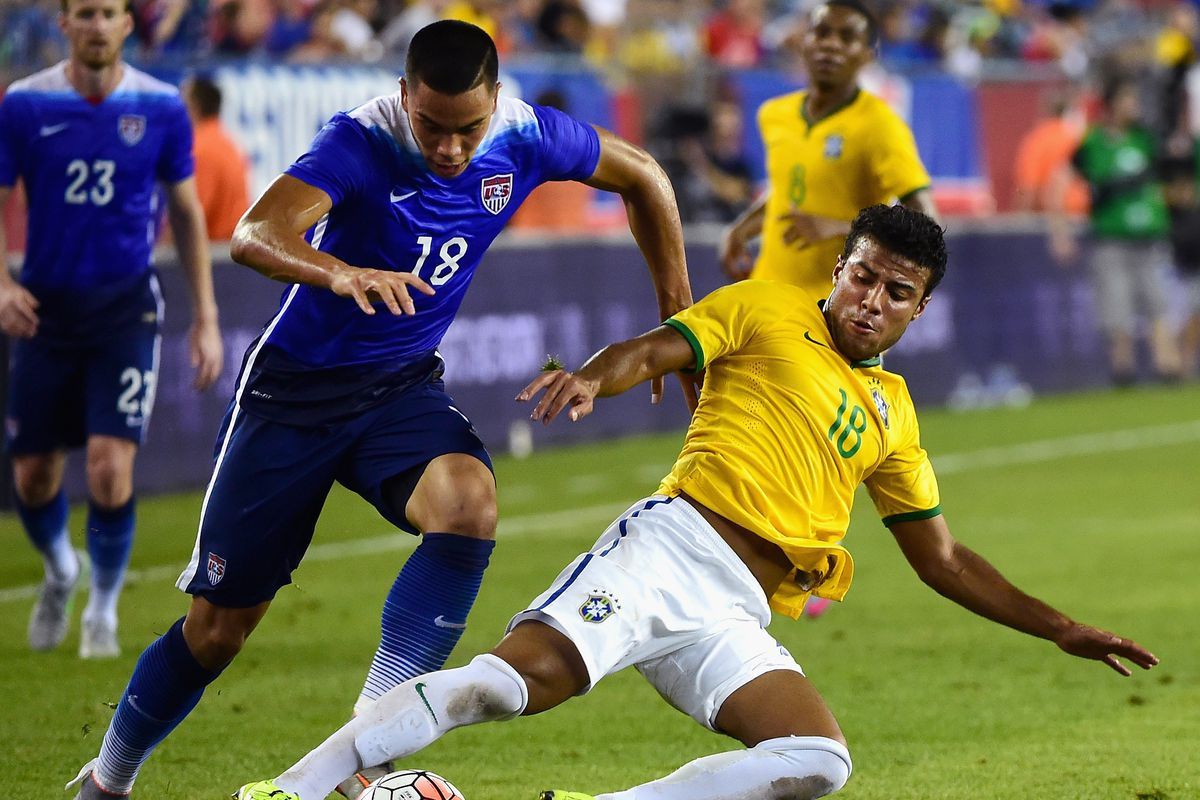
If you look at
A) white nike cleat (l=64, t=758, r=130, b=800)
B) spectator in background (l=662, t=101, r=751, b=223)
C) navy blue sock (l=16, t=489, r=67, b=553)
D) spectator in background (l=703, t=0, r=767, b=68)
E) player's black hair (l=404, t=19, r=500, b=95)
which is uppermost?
player's black hair (l=404, t=19, r=500, b=95)

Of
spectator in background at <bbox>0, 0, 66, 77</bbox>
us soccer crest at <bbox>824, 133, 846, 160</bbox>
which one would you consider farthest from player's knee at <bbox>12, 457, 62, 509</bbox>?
spectator in background at <bbox>0, 0, 66, 77</bbox>

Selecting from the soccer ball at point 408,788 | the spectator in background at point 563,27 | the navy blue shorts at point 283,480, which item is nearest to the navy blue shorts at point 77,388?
the navy blue shorts at point 283,480

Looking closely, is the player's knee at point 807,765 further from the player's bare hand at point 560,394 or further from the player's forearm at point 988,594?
the player's bare hand at point 560,394

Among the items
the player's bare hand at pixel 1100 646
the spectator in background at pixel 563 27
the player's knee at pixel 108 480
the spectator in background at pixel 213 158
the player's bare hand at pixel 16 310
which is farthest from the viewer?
the spectator in background at pixel 563 27

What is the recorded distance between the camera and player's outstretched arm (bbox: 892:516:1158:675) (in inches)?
199

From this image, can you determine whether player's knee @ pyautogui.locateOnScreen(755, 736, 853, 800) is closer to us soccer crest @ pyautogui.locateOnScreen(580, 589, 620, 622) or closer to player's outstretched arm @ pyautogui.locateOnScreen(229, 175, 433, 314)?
us soccer crest @ pyautogui.locateOnScreen(580, 589, 620, 622)

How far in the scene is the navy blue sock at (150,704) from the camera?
5.27 metres

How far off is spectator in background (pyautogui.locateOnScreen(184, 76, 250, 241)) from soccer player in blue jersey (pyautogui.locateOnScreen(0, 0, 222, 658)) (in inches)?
185

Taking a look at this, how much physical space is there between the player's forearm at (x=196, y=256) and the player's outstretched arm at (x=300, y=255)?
2.90m

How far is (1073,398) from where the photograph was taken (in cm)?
1947

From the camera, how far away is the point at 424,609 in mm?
5078

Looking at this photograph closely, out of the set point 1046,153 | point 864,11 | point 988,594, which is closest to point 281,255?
point 988,594

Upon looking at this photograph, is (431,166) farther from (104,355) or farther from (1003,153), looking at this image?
(1003,153)

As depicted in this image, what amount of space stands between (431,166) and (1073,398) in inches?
600
